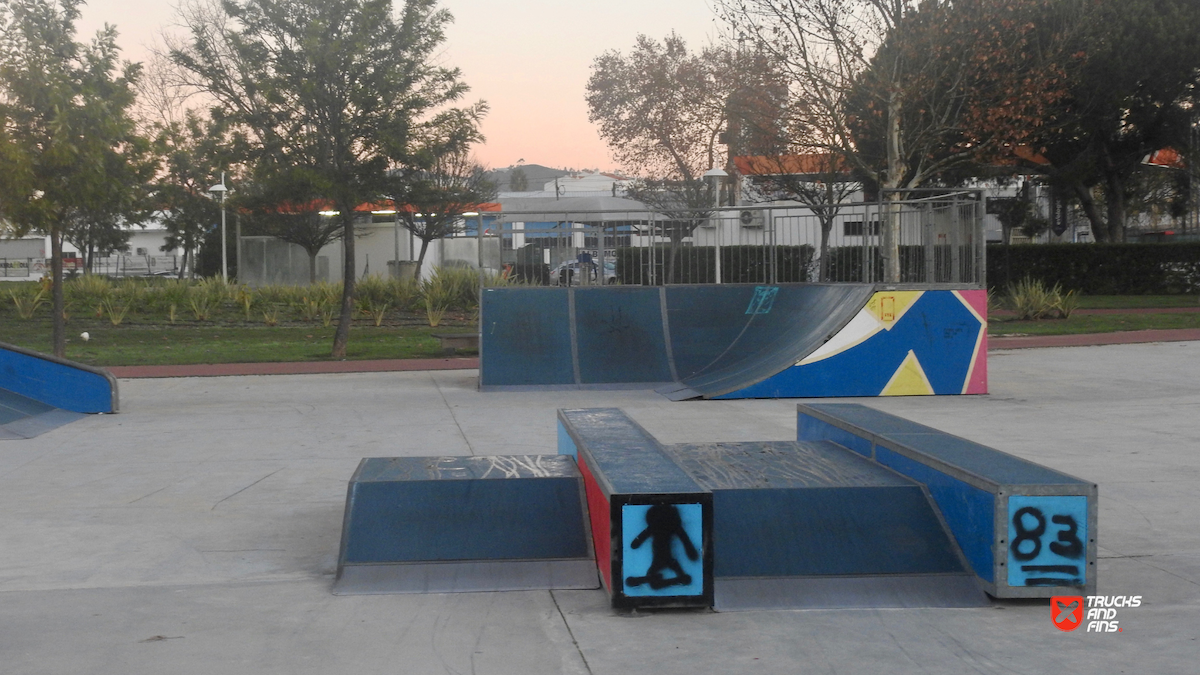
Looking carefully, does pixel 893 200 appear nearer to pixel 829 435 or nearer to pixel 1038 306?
pixel 1038 306

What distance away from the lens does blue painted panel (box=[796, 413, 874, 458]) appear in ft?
21.2

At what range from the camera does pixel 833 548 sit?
16.8ft

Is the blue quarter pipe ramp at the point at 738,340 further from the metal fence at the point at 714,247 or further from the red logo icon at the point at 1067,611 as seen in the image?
the red logo icon at the point at 1067,611

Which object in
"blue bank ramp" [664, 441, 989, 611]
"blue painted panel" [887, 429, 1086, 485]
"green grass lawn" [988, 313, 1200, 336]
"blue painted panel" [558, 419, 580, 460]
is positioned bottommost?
"blue bank ramp" [664, 441, 989, 611]

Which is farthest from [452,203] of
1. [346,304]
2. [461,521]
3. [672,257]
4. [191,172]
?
[461,521]

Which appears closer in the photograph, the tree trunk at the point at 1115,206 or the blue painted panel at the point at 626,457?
the blue painted panel at the point at 626,457

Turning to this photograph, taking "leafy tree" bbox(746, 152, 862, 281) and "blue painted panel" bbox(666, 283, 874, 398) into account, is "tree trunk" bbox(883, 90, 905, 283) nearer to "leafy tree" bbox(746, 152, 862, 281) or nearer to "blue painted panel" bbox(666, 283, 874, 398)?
"blue painted panel" bbox(666, 283, 874, 398)

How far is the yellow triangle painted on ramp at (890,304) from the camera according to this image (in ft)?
42.5

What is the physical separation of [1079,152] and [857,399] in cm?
2629

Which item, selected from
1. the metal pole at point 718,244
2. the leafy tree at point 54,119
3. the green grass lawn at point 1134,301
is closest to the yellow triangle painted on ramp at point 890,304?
the metal pole at point 718,244

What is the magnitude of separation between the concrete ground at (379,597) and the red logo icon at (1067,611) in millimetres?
73

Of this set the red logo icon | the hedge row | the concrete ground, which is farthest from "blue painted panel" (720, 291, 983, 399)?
the hedge row

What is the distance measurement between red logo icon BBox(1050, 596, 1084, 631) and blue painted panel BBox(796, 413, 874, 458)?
1689 mm

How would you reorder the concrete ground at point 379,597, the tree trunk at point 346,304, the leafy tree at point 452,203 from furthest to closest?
1. the leafy tree at point 452,203
2. the tree trunk at point 346,304
3. the concrete ground at point 379,597
